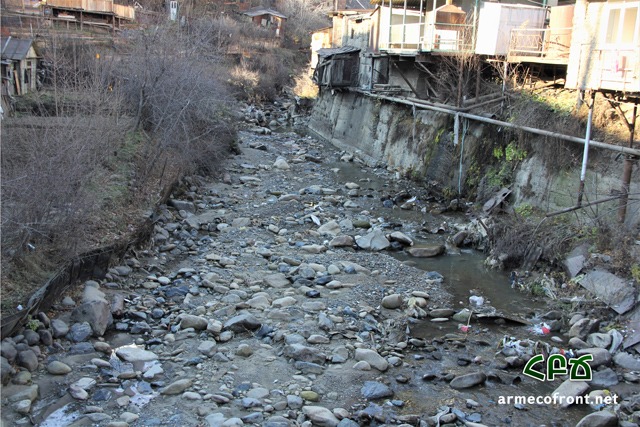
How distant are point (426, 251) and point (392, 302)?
2.96 m

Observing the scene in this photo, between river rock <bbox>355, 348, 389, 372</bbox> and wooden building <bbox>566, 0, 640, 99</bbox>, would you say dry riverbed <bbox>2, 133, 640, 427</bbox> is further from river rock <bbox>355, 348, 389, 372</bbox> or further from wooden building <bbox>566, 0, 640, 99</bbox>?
wooden building <bbox>566, 0, 640, 99</bbox>

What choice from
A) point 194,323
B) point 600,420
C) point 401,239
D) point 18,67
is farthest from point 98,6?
point 600,420

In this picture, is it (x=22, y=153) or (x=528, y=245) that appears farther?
(x=528, y=245)

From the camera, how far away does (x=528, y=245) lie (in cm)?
1153

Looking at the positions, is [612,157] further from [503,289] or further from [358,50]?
[358,50]

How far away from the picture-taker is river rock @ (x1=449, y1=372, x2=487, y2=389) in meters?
7.42

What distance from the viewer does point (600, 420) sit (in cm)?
651

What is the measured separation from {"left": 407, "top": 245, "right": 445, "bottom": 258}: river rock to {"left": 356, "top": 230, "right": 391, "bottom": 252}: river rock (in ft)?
1.87

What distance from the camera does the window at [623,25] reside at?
36.8 feet

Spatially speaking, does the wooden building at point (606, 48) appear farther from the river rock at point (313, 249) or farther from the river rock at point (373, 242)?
the river rock at point (313, 249)

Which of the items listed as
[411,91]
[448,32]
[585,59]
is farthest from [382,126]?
[585,59]

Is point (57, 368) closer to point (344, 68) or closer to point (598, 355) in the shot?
point (598, 355)

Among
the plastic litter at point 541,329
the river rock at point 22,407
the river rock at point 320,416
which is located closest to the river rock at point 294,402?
the river rock at point 320,416

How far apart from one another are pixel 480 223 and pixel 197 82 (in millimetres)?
7975
